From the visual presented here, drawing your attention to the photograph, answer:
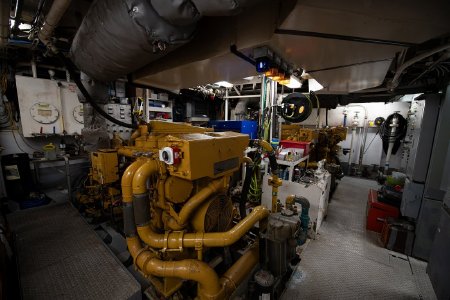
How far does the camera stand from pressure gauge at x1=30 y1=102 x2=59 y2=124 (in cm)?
350

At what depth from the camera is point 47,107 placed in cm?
363

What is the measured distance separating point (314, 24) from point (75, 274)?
9.52ft

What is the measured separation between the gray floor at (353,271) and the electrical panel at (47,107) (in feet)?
16.1

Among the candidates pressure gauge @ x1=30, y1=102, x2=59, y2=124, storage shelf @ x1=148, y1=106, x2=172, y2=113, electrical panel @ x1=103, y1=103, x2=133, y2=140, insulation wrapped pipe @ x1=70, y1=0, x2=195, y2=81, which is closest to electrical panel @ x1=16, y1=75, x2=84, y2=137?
pressure gauge @ x1=30, y1=102, x2=59, y2=124

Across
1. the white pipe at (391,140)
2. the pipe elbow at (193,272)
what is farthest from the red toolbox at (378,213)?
the white pipe at (391,140)

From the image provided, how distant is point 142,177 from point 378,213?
158 inches

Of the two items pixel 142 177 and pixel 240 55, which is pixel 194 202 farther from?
pixel 240 55

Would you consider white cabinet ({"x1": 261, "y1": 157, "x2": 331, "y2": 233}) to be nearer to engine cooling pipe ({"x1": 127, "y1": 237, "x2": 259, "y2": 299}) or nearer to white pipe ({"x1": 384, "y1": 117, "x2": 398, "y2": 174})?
engine cooling pipe ({"x1": 127, "y1": 237, "x2": 259, "y2": 299})

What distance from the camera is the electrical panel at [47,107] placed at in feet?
11.1

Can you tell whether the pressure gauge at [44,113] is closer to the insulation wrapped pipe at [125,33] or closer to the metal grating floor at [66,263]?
the metal grating floor at [66,263]

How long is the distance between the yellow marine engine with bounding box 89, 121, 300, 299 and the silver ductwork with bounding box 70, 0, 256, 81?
0.71 meters

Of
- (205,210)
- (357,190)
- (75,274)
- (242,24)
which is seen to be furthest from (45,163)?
(357,190)

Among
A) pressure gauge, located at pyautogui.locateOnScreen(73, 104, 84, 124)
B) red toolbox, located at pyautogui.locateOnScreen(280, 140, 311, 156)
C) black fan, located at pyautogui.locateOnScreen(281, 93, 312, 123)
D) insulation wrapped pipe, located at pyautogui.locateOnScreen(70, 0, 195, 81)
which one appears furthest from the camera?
pressure gauge, located at pyautogui.locateOnScreen(73, 104, 84, 124)

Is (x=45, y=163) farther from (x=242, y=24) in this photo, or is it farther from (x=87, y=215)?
(x=242, y=24)
